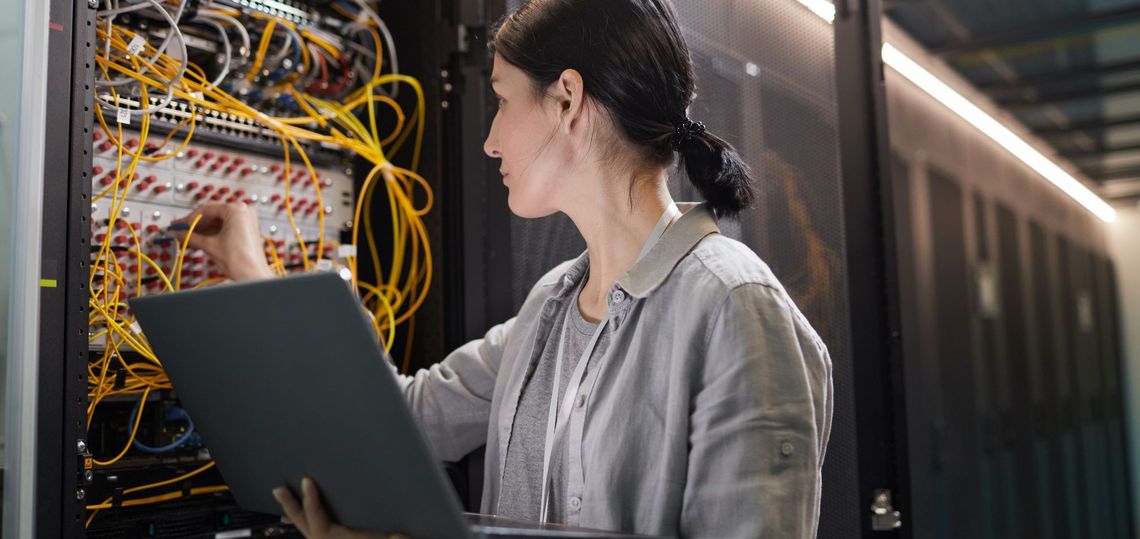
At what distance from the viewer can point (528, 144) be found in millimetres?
1208

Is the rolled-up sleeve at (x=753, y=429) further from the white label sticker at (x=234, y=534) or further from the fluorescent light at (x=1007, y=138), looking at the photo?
the fluorescent light at (x=1007, y=138)

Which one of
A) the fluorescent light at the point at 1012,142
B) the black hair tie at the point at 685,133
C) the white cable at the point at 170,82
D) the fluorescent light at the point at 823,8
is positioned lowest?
the black hair tie at the point at 685,133

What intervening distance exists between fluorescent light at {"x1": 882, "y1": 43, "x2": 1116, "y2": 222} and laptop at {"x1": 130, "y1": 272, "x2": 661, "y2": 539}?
669 centimetres

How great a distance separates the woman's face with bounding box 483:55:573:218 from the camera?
1.19 metres

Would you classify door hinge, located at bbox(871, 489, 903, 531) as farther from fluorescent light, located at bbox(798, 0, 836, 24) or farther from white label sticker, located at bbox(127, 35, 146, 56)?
white label sticker, located at bbox(127, 35, 146, 56)

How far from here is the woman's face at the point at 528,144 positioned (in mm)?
1193

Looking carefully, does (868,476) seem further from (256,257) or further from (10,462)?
(10,462)

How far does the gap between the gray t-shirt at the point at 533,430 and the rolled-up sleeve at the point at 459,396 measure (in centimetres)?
19

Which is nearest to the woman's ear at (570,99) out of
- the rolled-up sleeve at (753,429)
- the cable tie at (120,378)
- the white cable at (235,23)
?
the rolled-up sleeve at (753,429)

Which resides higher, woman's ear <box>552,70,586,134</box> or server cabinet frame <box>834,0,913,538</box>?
woman's ear <box>552,70,586,134</box>

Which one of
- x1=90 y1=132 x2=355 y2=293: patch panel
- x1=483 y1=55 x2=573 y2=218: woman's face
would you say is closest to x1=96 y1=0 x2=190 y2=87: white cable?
x1=90 y1=132 x2=355 y2=293: patch panel

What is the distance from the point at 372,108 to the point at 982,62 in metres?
6.70

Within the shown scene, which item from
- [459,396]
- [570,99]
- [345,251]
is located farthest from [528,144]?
[345,251]

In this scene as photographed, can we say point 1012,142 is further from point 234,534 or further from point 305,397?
point 305,397
